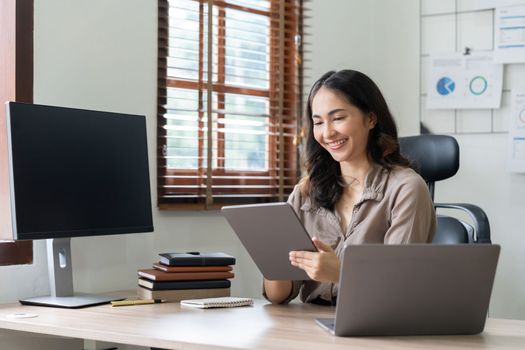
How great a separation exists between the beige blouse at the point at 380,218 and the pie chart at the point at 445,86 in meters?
1.48

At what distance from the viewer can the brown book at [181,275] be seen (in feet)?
7.84

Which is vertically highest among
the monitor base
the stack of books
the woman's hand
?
the woman's hand

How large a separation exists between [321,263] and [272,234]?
6.5 inches

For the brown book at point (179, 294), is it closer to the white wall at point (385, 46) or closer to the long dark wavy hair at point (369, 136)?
the long dark wavy hair at point (369, 136)

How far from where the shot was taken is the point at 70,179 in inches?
91.7

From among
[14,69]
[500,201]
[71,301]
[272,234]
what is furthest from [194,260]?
[500,201]

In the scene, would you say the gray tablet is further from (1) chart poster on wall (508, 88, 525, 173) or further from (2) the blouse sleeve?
(1) chart poster on wall (508, 88, 525, 173)

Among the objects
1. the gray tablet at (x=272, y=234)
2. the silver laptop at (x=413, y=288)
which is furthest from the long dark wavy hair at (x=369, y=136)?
the silver laptop at (x=413, y=288)

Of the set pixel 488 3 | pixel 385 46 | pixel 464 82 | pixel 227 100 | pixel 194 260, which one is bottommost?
pixel 194 260

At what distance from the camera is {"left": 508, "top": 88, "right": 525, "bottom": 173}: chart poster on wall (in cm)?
350

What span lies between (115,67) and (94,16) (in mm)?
188

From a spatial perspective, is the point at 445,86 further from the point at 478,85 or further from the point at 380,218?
the point at 380,218

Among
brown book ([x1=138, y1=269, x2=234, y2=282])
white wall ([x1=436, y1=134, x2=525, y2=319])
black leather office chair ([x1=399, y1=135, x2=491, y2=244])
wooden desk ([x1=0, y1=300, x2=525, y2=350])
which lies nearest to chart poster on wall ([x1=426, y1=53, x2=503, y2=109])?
white wall ([x1=436, y1=134, x2=525, y2=319])

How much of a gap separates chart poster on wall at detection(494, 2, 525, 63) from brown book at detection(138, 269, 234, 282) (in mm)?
1747
